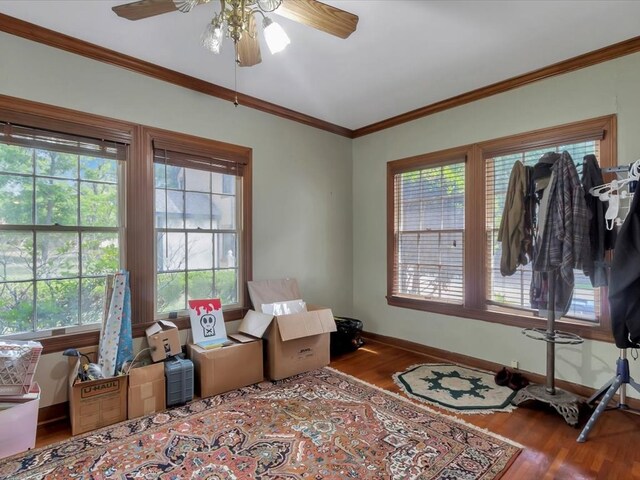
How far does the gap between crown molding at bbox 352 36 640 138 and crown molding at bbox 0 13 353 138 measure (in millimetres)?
1226

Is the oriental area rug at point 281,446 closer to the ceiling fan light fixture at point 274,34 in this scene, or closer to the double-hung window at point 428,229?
the double-hung window at point 428,229

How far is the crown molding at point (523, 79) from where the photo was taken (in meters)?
2.69

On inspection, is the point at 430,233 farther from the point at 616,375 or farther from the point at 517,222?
the point at 616,375

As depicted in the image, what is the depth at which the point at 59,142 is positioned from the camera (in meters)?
2.62

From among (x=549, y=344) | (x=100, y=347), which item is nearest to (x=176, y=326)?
(x=100, y=347)

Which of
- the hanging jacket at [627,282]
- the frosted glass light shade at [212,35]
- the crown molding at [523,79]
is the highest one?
the crown molding at [523,79]

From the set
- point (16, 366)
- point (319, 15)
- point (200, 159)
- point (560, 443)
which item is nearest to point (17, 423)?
point (16, 366)

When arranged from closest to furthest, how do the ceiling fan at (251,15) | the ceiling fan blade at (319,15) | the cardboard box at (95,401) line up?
the ceiling fan at (251,15) → the ceiling fan blade at (319,15) → the cardboard box at (95,401)

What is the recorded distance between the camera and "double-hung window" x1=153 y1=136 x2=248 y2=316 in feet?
10.3

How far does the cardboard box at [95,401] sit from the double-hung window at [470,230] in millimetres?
2987

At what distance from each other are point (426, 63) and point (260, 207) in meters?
2.11

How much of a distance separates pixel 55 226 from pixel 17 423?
4.38 feet

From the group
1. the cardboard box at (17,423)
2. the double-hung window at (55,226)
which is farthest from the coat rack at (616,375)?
the double-hung window at (55,226)

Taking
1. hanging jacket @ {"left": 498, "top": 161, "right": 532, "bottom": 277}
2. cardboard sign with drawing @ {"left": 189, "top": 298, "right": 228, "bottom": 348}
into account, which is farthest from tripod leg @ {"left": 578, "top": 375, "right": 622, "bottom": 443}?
cardboard sign with drawing @ {"left": 189, "top": 298, "right": 228, "bottom": 348}
